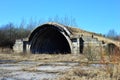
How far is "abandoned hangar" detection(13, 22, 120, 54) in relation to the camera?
34469mm

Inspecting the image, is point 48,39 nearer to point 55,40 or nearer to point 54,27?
point 55,40

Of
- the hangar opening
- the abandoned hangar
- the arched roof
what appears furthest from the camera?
the hangar opening

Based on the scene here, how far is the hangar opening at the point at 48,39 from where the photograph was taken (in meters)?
38.2

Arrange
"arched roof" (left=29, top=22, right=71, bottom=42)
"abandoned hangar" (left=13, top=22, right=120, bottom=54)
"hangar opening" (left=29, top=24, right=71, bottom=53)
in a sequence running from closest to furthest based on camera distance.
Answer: "abandoned hangar" (left=13, top=22, right=120, bottom=54) < "arched roof" (left=29, top=22, right=71, bottom=42) < "hangar opening" (left=29, top=24, right=71, bottom=53)

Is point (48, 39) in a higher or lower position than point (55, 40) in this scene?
higher

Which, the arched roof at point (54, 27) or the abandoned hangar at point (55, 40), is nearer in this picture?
the abandoned hangar at point (55, 40)

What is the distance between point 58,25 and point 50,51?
6028 millimetres

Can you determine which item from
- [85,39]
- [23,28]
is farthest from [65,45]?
[23,28]

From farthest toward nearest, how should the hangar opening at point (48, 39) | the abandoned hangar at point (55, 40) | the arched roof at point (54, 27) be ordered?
the hangar opening at point (48, 39) → the arched roof at point (54, 27) → the abandoned hangar at point (55, 40)

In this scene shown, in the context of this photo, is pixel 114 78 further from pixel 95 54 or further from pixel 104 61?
pixel 95 54

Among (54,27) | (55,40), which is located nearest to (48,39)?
(55,40)

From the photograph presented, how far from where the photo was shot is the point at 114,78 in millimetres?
8992

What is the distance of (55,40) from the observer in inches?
1676

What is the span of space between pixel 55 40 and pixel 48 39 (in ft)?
3.52
